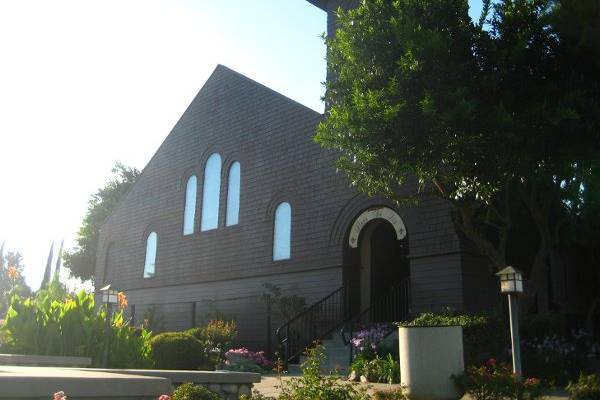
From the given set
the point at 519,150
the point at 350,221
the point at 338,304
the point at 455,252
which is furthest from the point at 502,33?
the point at 338,304

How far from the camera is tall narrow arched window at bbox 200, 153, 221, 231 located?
70.0ft

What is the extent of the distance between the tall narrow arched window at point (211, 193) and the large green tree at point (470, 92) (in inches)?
384

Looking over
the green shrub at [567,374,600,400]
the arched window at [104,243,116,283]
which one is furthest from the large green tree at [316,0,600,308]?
the arched window at [104,243,116,283]

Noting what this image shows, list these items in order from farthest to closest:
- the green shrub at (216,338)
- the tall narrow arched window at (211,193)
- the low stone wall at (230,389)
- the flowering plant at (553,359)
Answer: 1. the tall narrow arched window at (211,193)
2. the green shrub at (216,338)
3. the flowering plant at (553,359)
4. the low stone wall at (230,389)

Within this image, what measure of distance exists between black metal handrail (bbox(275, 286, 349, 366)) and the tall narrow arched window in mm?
6325

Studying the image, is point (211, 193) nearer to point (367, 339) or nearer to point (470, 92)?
point (367, 339)

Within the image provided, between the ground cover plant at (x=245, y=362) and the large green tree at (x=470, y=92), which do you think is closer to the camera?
Result: the large green tree at (x=470, y=92)

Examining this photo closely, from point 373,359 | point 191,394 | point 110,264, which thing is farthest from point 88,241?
point 191,394

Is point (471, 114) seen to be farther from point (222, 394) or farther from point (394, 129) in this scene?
point (222, 394)

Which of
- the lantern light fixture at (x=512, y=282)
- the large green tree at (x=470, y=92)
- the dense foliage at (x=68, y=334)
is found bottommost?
the dense foliage at (x=68, y=334)

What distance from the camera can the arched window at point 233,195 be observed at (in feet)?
66.9

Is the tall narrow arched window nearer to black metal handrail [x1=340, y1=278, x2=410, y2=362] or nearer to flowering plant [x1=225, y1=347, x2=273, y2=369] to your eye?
flowering plant [x1=225, y1=347, x2=273, y2=369]

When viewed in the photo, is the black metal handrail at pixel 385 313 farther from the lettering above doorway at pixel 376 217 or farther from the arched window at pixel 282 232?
the arched window at pixel 282 232

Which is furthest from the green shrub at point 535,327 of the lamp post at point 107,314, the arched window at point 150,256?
the arched window at point 150,256
